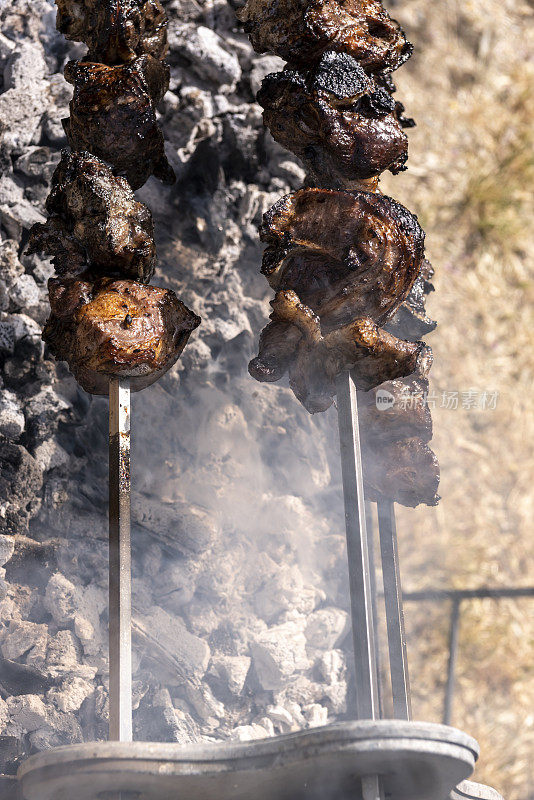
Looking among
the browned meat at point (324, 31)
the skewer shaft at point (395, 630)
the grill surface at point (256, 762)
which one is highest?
the browned meat at point (324, 31)

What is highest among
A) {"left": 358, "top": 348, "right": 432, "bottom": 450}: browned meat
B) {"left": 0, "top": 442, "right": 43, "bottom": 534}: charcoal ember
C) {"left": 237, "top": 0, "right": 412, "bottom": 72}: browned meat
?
{"left": 237, "top": 0, "right": 412, "bottom": 72}: browned meat

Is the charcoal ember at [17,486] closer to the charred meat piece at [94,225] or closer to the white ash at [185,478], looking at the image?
the white ash at [185,478]

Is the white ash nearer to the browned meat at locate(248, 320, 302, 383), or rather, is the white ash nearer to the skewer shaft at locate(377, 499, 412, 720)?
the skewer shaft at locate(377, 499, 412, 720)

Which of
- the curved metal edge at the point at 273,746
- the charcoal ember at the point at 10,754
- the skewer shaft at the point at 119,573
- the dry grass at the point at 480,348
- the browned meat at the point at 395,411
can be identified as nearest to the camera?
the curved metal edge at the point at 273,746

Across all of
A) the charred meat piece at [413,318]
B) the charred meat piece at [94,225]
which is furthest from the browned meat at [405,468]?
the charred meat piece at [94,225]

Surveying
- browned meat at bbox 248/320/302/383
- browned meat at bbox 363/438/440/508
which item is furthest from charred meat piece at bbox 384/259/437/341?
browned meat at bbox 248/320/302/383

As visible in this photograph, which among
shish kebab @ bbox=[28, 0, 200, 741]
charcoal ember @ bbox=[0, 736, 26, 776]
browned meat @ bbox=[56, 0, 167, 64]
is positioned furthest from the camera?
browned meat @ bbox=[56, 0, 167, 64]

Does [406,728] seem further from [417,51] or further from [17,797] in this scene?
[417,51]

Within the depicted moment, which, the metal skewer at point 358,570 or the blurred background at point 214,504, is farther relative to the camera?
the blurred background at point 214,504
